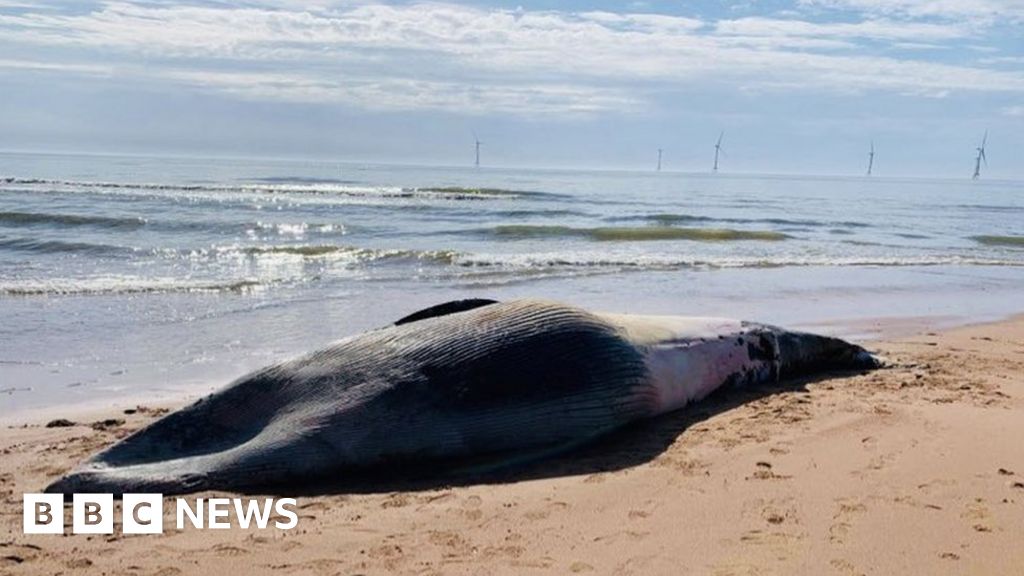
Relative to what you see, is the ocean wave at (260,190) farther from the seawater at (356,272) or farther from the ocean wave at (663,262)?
the ocean wave at (663,262)

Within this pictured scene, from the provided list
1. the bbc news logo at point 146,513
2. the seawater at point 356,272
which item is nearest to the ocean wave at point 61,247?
the seawater at point 356,272

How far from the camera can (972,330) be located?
11.3 metres

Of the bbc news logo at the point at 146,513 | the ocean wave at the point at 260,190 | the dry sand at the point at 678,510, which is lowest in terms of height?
the ocean wave at the point at 260,190

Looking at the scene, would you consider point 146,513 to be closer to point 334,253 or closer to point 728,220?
point 334,253

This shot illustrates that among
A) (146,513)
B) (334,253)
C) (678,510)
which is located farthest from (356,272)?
(678,510)

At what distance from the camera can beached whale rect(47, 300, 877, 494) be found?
5.44 meters

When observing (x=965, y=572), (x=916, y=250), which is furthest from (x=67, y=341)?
(x=916, y=250)

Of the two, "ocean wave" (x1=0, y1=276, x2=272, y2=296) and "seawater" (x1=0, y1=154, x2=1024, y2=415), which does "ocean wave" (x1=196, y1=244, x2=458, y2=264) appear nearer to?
"seawater" (x1=0, y1=154, x2=1024, y2=415)

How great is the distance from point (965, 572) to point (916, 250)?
2151cm

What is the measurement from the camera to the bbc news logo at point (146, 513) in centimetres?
475

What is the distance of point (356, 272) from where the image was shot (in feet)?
55.4

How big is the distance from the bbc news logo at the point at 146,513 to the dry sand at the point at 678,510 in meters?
0.08

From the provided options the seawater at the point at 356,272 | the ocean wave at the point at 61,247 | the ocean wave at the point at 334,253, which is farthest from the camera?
the ocean wave at the point at 334,253

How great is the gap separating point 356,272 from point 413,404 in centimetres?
1139
